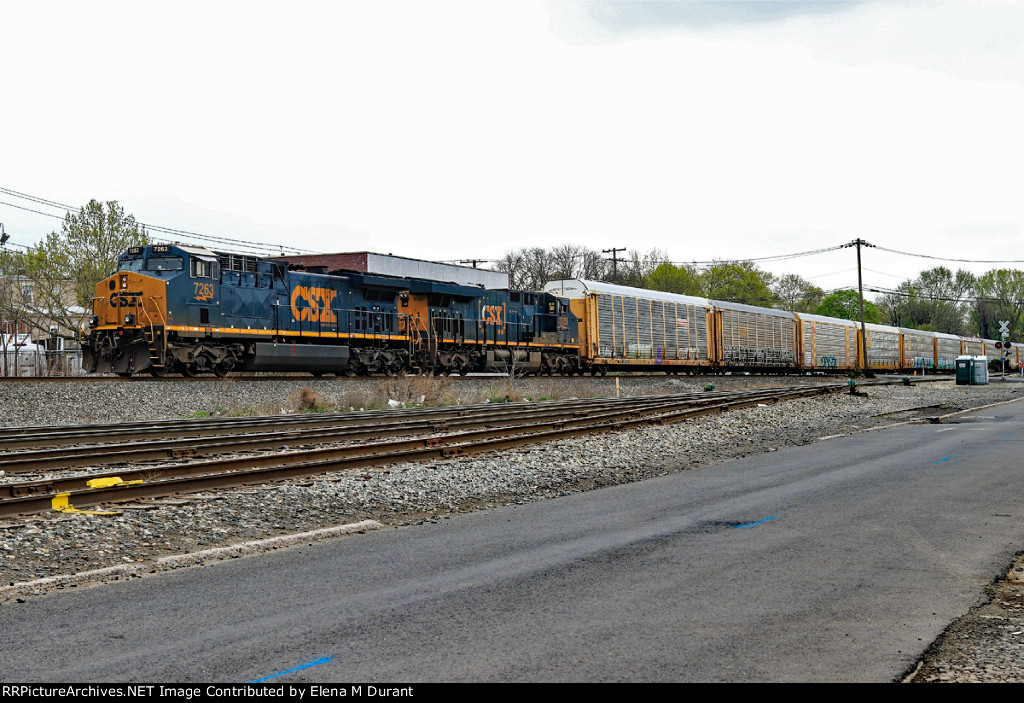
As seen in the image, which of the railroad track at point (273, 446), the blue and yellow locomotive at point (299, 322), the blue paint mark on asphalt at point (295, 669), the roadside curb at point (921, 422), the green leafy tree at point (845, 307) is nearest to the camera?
the blue paint mark on asphalt at point (295, 669)

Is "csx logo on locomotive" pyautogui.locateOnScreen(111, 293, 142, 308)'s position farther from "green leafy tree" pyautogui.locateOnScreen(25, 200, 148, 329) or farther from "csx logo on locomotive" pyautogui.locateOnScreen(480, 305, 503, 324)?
"green leafy tree" pyautogui.locateOnScreen(25, 200, 148, 329)

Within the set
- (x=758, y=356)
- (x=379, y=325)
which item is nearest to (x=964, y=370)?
(x=758, y=356)

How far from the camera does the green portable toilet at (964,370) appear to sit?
45.8 metres

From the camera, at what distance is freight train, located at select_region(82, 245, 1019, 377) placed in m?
24.7

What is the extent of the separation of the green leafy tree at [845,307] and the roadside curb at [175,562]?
420 feet

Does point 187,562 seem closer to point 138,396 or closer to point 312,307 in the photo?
point 138,396

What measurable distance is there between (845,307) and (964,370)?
87267 millimetres

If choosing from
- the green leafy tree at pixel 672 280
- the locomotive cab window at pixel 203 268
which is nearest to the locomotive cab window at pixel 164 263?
the locomotive cab window at pixel 203 268

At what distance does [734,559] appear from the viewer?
6793 millimetres

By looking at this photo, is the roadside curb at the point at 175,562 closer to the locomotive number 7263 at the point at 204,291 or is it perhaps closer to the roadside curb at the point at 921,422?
the roadside curb at the point at 921,422

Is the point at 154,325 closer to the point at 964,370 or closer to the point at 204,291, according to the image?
the point at 204,291

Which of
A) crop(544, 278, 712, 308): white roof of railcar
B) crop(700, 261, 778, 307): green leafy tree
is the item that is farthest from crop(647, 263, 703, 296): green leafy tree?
crop(544, 278, 712, 308): white roof of railcar

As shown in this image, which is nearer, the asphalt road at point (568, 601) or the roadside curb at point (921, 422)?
the asphalt road at point (568, 601)

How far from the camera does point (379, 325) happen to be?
1201 inches
